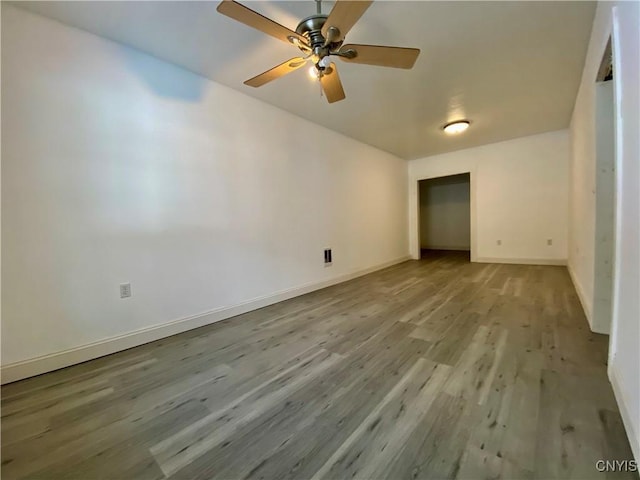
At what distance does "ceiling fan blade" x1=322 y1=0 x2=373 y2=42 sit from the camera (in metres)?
1.33

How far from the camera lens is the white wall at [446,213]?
25.2 ft

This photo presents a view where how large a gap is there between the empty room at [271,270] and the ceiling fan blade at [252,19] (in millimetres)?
16

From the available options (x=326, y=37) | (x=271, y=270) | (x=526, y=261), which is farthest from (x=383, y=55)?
(x=526, y=261)

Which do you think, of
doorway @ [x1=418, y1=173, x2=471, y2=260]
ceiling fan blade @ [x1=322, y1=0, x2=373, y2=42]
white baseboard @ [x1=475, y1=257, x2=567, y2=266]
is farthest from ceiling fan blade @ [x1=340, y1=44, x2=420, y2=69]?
doorway @ [x1=418, y1=173, x2=471, y2=260]

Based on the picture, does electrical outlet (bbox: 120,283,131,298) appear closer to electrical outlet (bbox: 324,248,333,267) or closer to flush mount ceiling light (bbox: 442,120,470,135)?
electrical outlet (bbox: 324,248,333,267)

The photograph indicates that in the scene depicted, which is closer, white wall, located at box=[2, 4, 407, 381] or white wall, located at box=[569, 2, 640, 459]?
white wall, located at box=[569, 2, 640, 459]

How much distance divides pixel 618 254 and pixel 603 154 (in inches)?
42.6

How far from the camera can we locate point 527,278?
13.0 ft

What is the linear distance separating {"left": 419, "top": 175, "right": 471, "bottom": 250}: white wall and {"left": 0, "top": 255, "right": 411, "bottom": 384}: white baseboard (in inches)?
251

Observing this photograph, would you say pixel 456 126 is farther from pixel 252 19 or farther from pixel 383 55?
pixel 252 19

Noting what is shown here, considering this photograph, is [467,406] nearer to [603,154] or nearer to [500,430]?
[500,430]

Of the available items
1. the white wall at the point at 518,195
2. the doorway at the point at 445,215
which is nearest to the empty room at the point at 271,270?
the white wall at the point at 518,195

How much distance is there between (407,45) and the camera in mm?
2203

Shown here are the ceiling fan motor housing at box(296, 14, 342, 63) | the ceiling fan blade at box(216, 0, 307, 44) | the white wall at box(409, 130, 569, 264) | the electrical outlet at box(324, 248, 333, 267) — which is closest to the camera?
the ceiling fan blade at box(216, 0, 307, 44)
